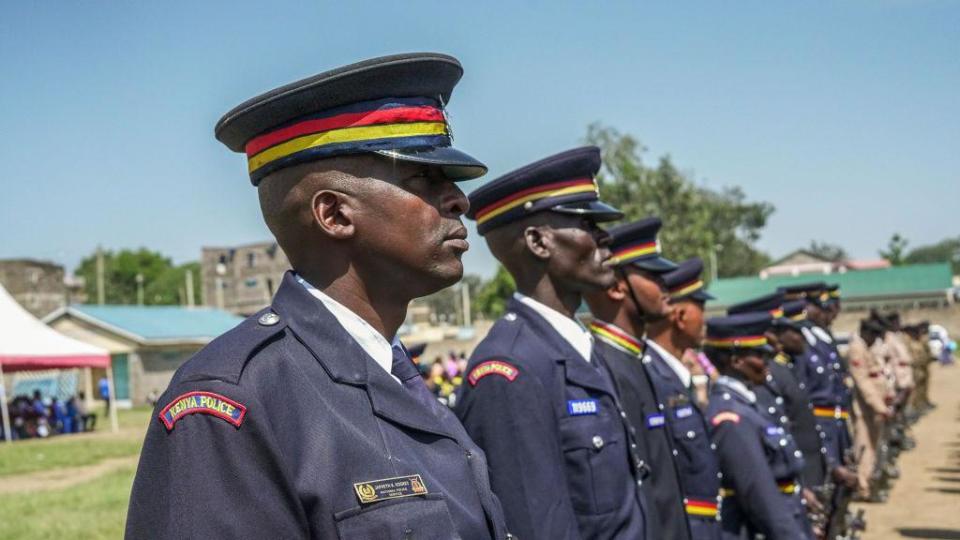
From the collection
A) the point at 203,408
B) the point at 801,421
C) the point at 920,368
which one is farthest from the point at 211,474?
the point at 920,368

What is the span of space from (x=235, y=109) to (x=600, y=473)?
6.09ft

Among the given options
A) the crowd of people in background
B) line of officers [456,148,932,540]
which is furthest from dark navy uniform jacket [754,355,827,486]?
the crowd of people in background

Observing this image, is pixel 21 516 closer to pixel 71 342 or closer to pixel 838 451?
pixel 838 451

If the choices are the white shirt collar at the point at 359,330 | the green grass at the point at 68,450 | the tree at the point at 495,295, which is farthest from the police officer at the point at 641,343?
the tree at the point at 495,295

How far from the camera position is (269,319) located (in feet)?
6.64

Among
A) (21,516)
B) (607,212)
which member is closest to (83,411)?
(21,516)

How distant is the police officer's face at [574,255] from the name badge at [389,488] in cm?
211

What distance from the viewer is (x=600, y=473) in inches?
136

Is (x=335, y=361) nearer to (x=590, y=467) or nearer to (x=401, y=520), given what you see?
(x=401, y=520)

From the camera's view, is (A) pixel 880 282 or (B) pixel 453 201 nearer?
(B) pixel 453 201

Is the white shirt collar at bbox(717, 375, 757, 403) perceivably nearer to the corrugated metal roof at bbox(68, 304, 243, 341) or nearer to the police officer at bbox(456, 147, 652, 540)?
the police officer at bbox(456, 147, 652, 540)

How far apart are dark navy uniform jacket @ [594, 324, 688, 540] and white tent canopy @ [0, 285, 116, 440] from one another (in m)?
18.8

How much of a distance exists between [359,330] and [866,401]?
1144 centimetres

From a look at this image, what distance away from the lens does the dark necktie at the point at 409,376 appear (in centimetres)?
217
